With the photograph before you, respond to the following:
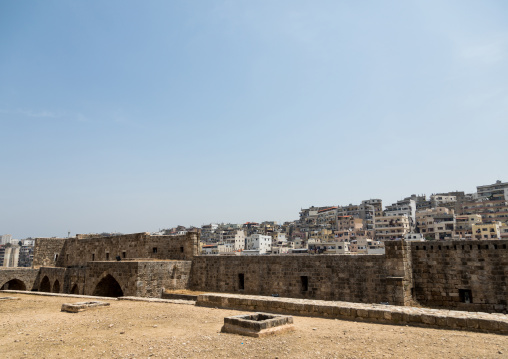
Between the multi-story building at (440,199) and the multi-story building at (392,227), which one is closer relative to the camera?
the multi-story building at (392,227)

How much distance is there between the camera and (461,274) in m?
14.8

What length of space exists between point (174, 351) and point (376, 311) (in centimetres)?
563

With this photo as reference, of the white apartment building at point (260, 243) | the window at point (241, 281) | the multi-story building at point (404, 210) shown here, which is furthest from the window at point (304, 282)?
the multi-story building at point (404, 210)

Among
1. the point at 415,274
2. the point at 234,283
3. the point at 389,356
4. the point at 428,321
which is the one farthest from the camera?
the point at 234,283

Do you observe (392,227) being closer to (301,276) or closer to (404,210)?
(404,210)

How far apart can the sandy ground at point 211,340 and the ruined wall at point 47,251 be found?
31.0 meters

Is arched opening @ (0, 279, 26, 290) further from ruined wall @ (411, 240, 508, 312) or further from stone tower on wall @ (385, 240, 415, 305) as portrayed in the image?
ruined wall @ (411, 240, 508, 312)

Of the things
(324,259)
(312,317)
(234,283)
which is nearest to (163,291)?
(234,283)

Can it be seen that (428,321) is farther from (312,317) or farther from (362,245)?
(362,245)

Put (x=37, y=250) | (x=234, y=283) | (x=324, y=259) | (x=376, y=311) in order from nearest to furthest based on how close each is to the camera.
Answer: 1. (x=376, y=311)
2. (x=324, y=259)
3. (x=234, y=283)
4. (x=37, y=250)

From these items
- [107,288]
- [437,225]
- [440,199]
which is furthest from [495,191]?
[107,288]

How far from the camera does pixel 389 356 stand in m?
6.27

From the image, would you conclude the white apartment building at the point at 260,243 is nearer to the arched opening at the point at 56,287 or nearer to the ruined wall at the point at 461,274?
the arched opening at the point at 56,287

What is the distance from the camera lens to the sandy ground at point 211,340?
6512 mm
